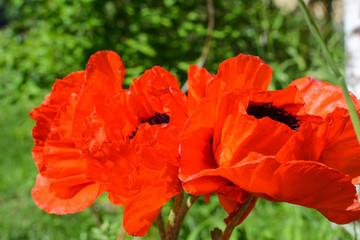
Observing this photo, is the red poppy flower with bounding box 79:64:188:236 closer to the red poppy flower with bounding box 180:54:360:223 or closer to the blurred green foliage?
the red poppy flower with bounding box 180:54:360:223

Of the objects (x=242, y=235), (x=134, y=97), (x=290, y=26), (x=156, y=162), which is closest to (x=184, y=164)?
(x=156, y=162)

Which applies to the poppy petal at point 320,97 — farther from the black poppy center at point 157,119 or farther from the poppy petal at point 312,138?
the black poppy center at point 157,119

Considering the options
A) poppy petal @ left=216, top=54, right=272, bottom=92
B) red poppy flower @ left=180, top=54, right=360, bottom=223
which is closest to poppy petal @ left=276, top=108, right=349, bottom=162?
red poppy flower @ left=180, top=54, right=360, bottom=223

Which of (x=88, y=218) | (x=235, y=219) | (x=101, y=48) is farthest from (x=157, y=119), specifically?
(x=88, y=218)

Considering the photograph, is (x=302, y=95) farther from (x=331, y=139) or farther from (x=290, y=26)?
(x=290, y=26)

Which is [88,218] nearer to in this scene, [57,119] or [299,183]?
[57,119]

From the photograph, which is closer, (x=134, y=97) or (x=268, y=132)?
(x=268, y=132)

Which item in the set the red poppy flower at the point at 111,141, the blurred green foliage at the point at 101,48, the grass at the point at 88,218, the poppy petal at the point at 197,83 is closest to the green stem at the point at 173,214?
the red poppy flower at the point at 111,141
